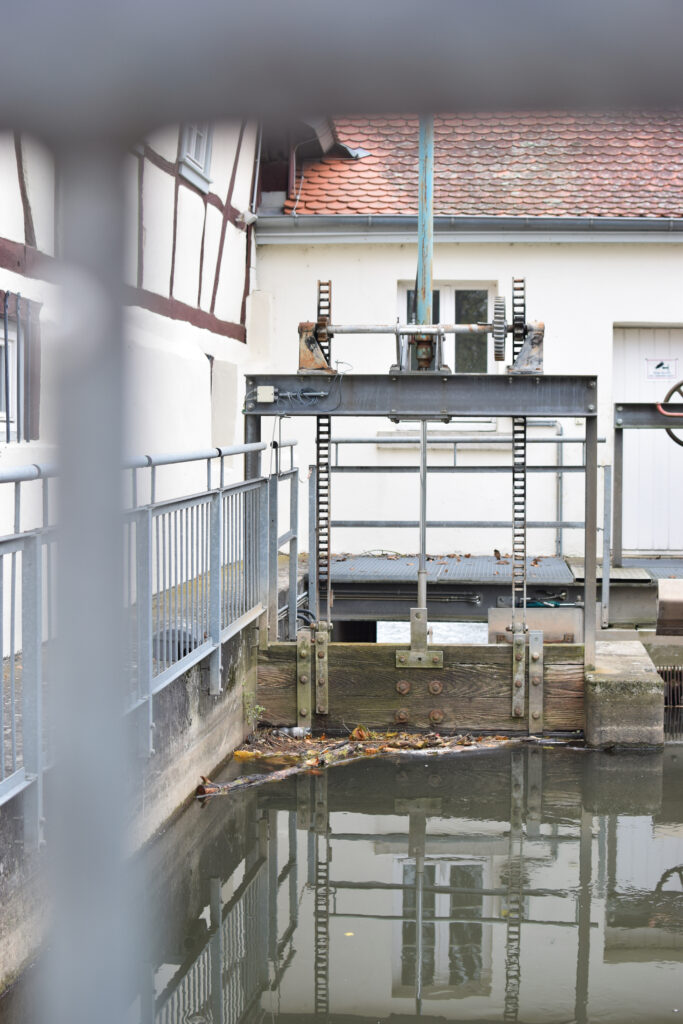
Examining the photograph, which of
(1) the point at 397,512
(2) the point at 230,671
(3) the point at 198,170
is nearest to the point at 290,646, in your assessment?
(2) the point at 230,671

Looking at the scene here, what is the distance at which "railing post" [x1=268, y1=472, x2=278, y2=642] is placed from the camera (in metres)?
8.04

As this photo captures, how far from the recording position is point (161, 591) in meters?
5.75

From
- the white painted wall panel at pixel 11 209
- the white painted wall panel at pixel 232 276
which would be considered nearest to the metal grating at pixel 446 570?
the white painted wall panel at pixel 232 276

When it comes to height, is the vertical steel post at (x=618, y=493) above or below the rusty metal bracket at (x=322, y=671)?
above

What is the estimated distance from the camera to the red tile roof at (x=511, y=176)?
538 inches

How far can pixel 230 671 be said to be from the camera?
24.1 ft

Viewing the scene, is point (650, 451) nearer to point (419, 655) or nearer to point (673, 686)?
point (673, 686)

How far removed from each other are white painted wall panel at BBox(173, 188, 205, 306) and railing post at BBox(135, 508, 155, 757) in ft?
18.5

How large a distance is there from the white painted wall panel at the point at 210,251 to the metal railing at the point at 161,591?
340cm

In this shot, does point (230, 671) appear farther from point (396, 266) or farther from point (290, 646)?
point (396, 266)

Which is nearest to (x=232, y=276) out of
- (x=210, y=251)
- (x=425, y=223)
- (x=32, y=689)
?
(x=210, y=251)

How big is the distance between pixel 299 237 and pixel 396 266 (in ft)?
3.75

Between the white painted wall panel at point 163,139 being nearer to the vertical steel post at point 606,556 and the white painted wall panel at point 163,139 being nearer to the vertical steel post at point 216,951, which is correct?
the vertical steel post at point 216,951

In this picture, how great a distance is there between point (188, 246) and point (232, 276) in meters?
1.84
